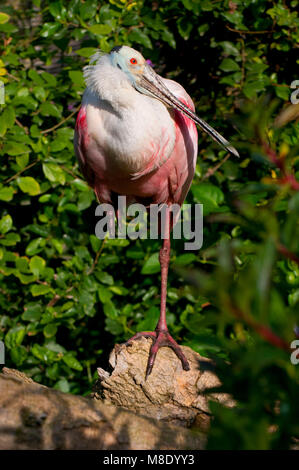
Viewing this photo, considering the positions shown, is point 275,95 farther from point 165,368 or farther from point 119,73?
point 165,368

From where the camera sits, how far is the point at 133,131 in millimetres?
2871

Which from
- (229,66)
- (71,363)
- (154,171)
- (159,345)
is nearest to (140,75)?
(154,171)

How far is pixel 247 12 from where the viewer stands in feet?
14.0

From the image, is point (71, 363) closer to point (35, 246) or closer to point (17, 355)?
point (17, 355)

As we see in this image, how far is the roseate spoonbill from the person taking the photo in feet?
9.50

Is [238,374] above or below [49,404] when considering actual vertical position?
above

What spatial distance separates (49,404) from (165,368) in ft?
3.72

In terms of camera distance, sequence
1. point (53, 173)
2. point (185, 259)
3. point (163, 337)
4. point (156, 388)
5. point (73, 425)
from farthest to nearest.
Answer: point (185, 259), point (53, 173), point (163, 337), point (156, 388), point (73, 425)

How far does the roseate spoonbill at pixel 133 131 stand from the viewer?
289 cm

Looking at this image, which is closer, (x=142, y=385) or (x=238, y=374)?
(x=238, y=374)

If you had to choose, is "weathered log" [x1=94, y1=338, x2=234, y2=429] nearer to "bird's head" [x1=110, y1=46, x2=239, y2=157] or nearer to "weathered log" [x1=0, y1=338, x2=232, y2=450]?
"weathered log" [x1=0, y1=338, x2=232, y2=450]
